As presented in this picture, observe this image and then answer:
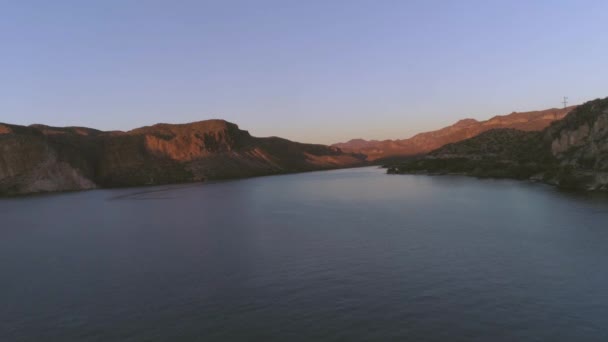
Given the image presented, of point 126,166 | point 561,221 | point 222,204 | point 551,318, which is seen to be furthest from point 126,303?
point 126,166

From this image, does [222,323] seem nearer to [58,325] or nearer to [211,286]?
[211,286]

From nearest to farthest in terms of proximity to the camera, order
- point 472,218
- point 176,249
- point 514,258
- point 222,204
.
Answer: point 514,258 < point 176,249 < point 472,218 < point 222,204

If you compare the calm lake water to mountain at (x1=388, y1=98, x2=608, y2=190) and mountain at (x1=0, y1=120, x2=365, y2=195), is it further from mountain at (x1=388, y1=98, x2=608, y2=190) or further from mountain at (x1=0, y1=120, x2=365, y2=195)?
mountain at (x1=0, y1=120, x2=365, y2=195)

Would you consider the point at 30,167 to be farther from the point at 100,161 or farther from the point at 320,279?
the point at 320,279

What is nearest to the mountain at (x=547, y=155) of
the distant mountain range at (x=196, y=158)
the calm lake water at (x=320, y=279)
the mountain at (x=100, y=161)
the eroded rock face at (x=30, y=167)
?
the distant mountain range at (x=196, y=158)

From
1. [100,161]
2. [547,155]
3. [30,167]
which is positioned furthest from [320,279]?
[100,161]

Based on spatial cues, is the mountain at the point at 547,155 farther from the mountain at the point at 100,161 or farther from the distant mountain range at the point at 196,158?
the mountain at the point at 100,161
